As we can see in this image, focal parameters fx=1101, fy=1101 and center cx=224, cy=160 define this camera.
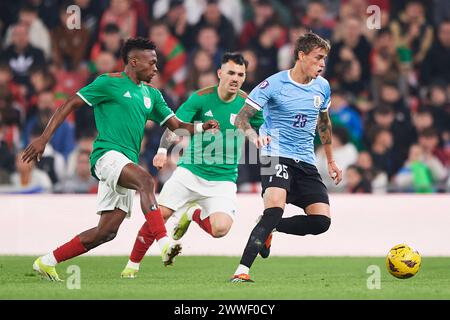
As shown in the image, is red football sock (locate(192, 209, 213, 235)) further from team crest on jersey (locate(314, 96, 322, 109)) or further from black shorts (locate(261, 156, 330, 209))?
team crest on jersey (locate(314, 96, 322, 109))

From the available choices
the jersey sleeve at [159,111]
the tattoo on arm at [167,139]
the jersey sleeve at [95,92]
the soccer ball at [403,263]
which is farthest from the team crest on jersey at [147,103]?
the soccer ball at [403,263]

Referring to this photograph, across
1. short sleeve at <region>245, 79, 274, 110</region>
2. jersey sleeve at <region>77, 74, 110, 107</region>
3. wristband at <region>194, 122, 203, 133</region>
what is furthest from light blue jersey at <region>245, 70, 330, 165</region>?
jersey sleeve at <region>77, 74, 110, 107</region>

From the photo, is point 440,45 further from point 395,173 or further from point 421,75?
point 395,173

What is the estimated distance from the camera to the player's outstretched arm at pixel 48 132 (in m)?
9.32

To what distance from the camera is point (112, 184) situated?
9742mm

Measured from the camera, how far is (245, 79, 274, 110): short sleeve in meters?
10.0

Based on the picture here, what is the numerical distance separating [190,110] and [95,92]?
5.53 ft

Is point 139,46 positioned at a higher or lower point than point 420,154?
higher

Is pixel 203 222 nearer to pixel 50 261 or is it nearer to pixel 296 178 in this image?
pixel 296 178

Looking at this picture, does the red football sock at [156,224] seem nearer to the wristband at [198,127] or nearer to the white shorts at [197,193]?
the wristband at [198,127]

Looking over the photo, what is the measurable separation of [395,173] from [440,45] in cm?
270

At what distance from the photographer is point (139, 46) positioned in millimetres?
10203

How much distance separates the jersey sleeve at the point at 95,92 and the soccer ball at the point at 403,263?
2.98 m
